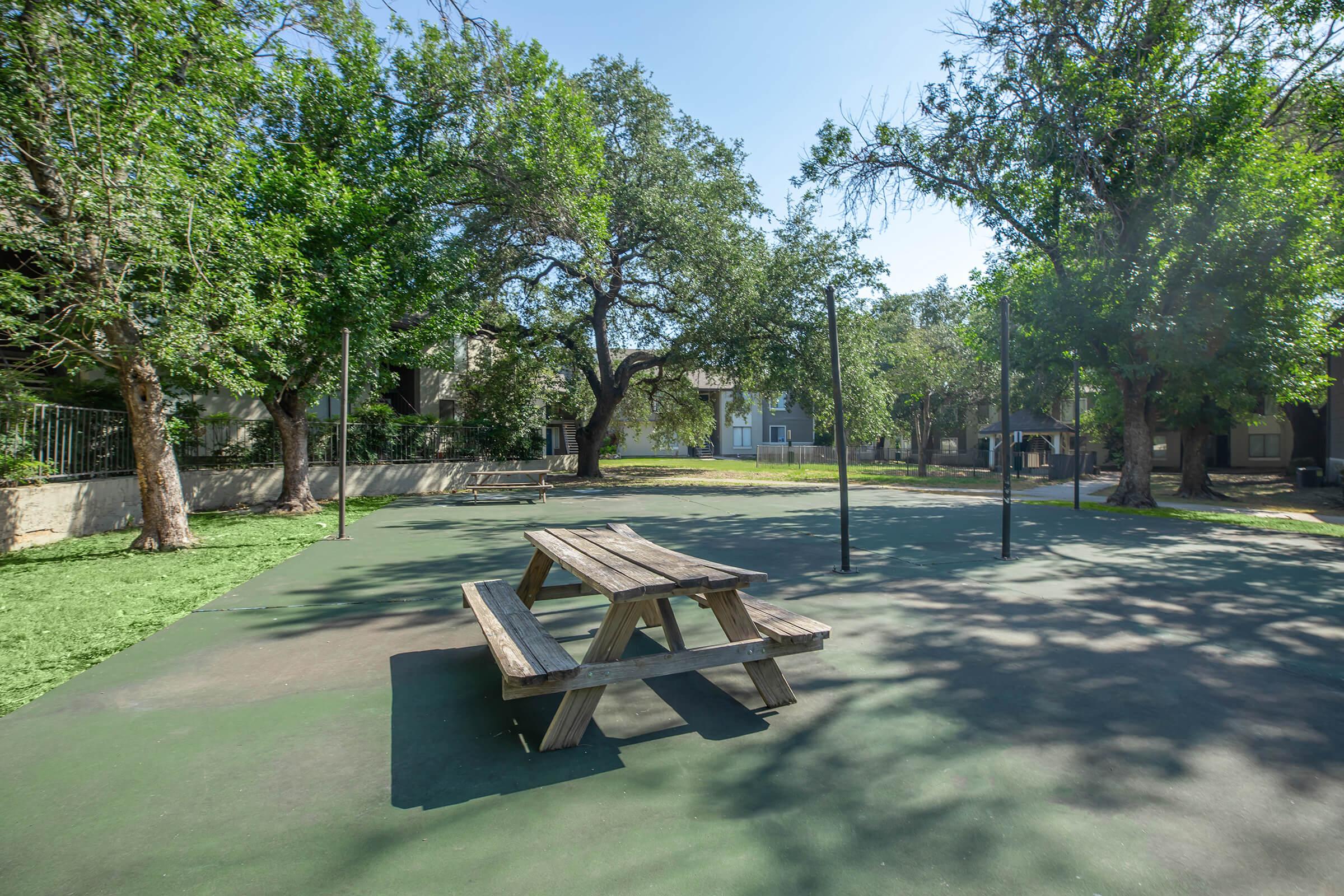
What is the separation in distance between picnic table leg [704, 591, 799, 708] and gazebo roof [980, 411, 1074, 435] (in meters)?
32.8

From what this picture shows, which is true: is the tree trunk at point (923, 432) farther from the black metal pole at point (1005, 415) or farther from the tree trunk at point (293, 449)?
the tree trunk at point (293, 449)

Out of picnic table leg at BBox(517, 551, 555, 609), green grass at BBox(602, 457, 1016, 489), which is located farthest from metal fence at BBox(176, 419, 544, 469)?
picnic table leg at BBox(517, 551, 555, 609)

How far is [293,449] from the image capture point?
14.6 m

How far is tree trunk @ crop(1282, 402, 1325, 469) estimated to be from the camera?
25000mm

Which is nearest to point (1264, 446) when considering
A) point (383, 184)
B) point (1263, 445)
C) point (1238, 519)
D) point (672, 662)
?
point (1263, 445)

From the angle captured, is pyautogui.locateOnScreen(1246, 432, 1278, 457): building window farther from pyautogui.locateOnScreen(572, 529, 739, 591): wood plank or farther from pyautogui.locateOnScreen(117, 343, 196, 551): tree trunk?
pyautogui.locateOnScreen(117, 343, 196, 551): tree trunk

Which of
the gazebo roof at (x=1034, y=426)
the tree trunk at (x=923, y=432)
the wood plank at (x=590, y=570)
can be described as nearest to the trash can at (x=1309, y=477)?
the gazebo roof at (x=1034, y=426)

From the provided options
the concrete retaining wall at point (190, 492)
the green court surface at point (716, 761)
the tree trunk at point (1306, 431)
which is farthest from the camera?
the tree trunk at point (1306, 431)

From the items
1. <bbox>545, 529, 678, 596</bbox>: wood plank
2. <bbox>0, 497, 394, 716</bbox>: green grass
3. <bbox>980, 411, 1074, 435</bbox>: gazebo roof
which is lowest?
<bbox>0, 497, 394, 716</bbox>: green grass

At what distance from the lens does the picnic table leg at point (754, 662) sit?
12.2 ft

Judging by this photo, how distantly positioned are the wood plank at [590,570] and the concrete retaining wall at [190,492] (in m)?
8.47

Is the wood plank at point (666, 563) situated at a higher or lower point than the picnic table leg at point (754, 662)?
higher

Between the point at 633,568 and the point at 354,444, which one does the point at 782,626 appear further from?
the point at 354,444

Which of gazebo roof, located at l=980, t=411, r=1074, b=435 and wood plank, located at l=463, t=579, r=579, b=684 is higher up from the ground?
gazebo roof, located at l=980, t=411, r=1074, b=435
